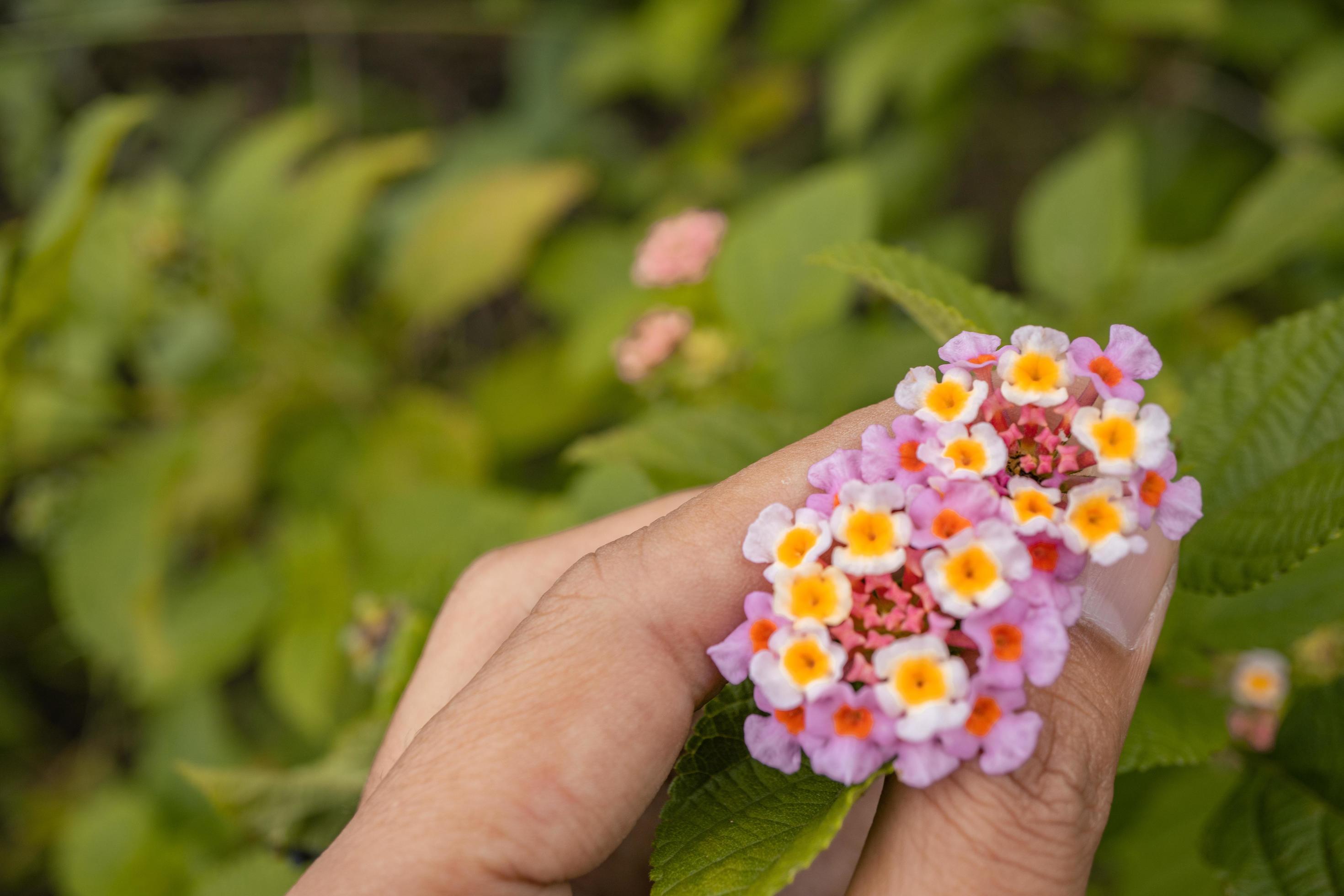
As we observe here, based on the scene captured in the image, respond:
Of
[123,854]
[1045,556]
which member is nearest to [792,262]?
[1045,556]

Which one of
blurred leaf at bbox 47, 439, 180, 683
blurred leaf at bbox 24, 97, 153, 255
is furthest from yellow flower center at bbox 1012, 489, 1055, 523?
blurred leaf at bbox 47, 439, 180, 683

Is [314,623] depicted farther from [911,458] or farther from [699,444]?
[911,458]

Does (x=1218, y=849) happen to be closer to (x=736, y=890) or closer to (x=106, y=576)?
(x=736, y=890)

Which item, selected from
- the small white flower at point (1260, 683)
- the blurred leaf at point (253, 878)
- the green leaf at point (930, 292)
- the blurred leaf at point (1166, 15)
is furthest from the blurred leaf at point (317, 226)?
the small white flower at point (1260, 683)

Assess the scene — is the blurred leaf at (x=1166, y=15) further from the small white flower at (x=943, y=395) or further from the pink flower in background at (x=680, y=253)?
the small white flower at (x=943, y=395)

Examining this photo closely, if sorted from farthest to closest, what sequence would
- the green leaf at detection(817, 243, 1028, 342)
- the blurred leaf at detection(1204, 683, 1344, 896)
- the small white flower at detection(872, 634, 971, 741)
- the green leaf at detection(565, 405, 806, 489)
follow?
the green leaf at detection(565, 405, 806, 489)
the blurred leaf at detection(1204, 683, 1344, 896)
the green leaf at detection(817, 243, 1028, 342)
the small white flower at detection(872, 634, 971, 741)

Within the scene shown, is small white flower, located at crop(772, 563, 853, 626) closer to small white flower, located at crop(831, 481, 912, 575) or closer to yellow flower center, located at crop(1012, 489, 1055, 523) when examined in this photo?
small white flower, located at crop(831, 481, 912, 575)
